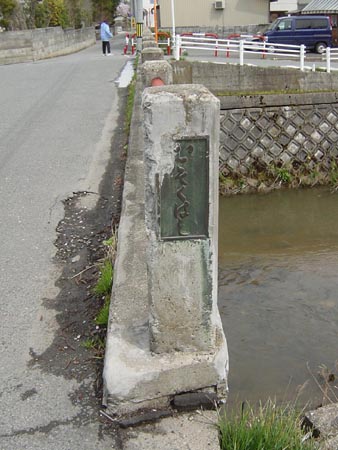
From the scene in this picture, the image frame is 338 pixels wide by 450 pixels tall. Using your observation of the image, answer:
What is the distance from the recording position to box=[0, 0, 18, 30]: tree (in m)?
28.9

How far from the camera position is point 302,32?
77.1ft

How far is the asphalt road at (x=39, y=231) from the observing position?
254 centimetres

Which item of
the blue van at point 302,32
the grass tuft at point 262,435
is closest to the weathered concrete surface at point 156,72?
the grass tuft at point 262,435

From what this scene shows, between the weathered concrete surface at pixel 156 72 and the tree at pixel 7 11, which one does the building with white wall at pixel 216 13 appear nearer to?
the tree at pixel 7 11

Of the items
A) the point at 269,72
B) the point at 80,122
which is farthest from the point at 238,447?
the point at 269,72

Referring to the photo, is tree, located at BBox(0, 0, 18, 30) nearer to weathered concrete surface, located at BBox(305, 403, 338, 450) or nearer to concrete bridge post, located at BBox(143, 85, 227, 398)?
concrete bridge post, located at BBox(143, 85, 227, 398)

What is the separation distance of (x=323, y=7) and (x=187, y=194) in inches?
1182

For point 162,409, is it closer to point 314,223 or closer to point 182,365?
point 182,365

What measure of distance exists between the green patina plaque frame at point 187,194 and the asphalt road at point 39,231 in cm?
103

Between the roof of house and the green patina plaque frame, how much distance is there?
28947mm

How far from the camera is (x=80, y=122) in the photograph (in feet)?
32.3

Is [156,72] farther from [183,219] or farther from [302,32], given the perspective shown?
[302,32]

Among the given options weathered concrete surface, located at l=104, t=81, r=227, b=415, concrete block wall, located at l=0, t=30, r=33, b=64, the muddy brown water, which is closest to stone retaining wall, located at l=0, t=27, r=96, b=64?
concrete block wall, located at l=0, t=30, r=33, b=64

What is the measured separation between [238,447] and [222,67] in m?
15.5
